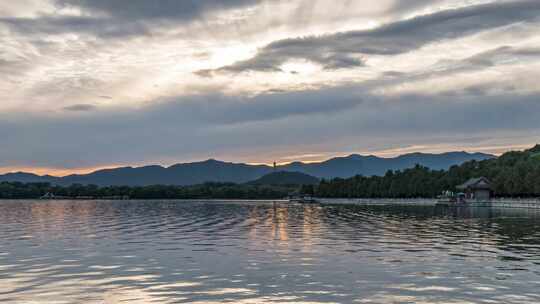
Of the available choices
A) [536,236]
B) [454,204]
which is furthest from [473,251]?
[454,204]

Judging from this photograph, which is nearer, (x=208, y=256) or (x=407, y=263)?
(x=407, y=263)

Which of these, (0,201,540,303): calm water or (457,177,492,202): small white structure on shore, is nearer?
(0,201,540,303): calm water

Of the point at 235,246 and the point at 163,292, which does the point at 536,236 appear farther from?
the point at 163,292

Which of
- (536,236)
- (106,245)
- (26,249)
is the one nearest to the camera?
(26,249)

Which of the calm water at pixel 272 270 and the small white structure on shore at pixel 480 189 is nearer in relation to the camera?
the calm water at pixel 272 270

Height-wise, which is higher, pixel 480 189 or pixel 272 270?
pixel 480 189

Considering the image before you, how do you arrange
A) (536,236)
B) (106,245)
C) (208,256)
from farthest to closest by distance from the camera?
(536,236) → (106,245) → (208,256)

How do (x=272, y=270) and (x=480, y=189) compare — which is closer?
(x=272, y=270)

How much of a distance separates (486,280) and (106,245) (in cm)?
3140

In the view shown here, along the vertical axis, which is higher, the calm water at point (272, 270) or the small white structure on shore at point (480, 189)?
the small white structure on shore at point (480, 189)

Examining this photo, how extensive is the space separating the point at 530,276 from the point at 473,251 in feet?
40.5

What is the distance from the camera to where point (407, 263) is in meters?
35.3

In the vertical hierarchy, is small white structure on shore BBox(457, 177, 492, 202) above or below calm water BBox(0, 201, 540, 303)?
above

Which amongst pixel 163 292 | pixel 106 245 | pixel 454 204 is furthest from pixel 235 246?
pixel 454 204
